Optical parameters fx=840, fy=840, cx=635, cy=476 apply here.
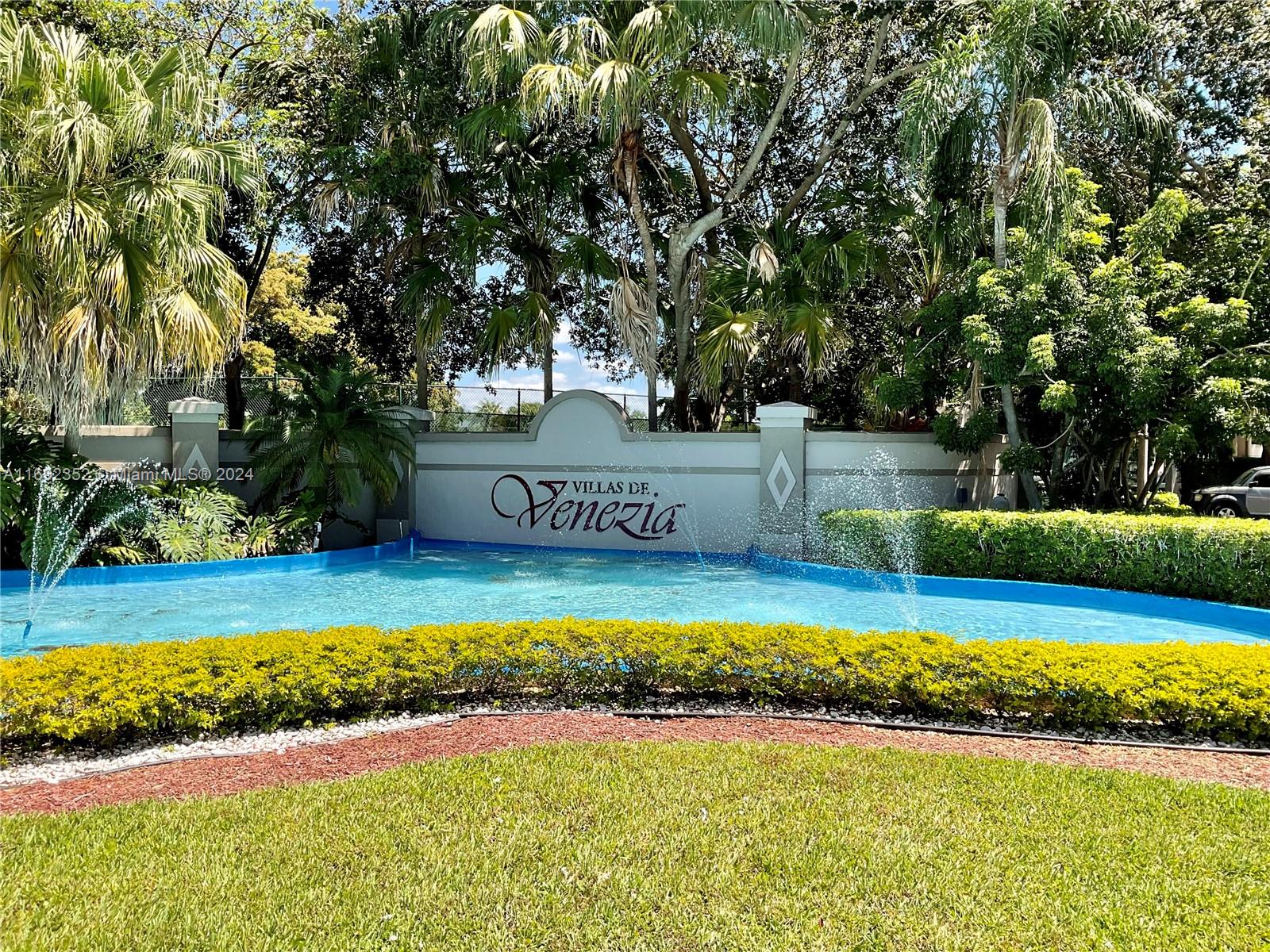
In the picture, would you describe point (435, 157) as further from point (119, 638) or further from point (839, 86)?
point (119, 638)

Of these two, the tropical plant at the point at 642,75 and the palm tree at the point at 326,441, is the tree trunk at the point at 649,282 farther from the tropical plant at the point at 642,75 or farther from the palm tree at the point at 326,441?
the palm tree at the point at 326,441

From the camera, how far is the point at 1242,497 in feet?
60.4

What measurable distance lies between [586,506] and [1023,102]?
10.5 meters

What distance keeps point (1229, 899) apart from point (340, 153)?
16.6 meters

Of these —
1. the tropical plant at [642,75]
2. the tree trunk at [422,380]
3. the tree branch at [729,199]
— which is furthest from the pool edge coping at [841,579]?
the tree branch at [729,199]

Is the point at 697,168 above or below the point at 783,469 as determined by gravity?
above

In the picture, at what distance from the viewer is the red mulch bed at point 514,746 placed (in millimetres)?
4652

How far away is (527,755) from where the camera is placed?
16.4 feet

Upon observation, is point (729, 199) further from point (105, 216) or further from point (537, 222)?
point (105, 216)

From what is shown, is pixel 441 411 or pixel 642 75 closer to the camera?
pixel 642 75

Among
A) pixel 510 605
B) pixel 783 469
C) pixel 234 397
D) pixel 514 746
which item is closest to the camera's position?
pixel 514 746

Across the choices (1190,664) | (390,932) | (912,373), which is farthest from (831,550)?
(390,932)

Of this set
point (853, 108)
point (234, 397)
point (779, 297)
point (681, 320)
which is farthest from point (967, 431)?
point (234, 397)

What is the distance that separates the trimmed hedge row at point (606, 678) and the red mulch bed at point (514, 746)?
358 millimetres
